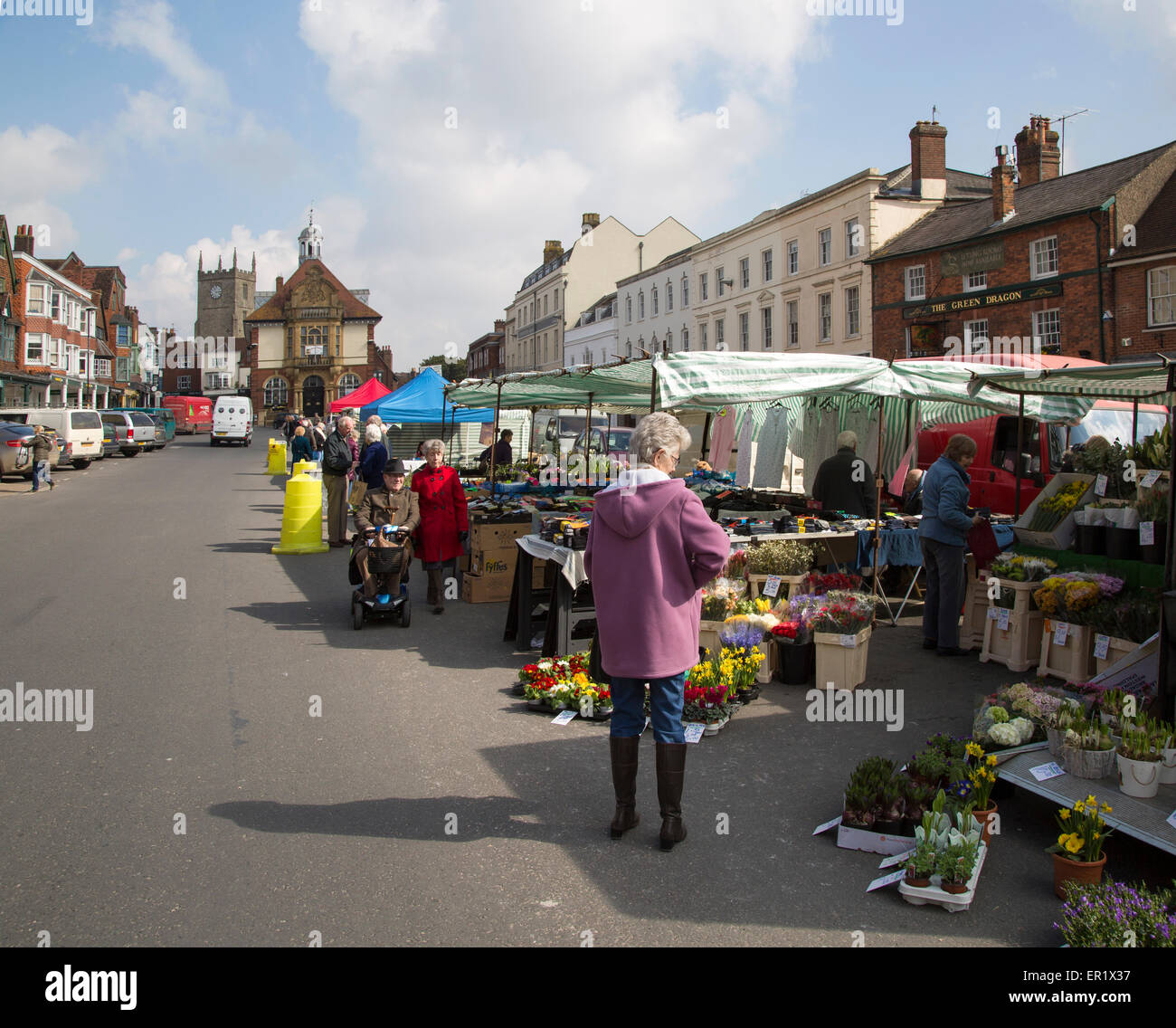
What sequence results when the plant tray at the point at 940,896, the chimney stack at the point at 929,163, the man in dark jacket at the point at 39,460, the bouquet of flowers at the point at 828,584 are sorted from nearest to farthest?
the plant tray at the point at 940,896
the bouquet of flowers at the point at 828,584
the man in dark jacket at the point at 39,460
the chimney stack at the point at 929,163

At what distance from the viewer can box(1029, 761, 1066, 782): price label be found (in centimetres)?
465

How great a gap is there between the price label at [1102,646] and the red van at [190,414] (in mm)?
71754

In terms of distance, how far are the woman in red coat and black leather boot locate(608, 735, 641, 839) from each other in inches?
237

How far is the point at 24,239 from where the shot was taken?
57.5 m

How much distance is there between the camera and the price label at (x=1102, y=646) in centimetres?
→ 661

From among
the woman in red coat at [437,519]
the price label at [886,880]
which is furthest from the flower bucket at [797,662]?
the woman in red coat at [437,519]

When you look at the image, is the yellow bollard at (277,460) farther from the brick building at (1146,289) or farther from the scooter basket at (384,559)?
the brick building at (1146,289)

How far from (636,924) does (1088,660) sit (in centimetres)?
502

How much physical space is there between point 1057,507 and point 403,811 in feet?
22.0

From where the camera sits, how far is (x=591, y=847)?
176 inches

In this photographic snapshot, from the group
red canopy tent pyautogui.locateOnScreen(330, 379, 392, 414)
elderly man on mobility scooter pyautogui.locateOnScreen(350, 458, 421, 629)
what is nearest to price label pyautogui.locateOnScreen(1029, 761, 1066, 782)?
elderly man on mobility scooter pyautogui.locateOnScreen(350, 458, 421, 629)

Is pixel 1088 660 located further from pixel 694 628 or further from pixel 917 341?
pixel 917 341
